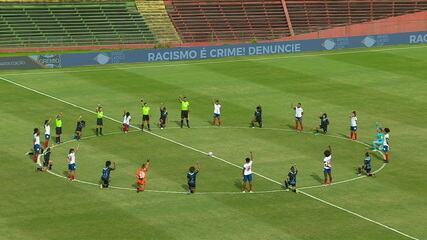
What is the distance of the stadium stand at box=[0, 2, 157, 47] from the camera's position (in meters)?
91.1

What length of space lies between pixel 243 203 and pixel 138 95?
2613cm

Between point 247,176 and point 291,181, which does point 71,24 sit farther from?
point 291,181

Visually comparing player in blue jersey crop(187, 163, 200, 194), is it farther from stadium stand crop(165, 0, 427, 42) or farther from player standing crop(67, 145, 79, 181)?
stadium stand crop(165, 0, 427, 42)

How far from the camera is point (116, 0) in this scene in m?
101

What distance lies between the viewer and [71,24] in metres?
94.9

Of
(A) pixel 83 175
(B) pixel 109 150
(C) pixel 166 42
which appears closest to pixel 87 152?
(B) pixel 109 150

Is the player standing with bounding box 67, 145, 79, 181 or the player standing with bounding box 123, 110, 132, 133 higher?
the player standing with bounding box 123, 110, 132, 133

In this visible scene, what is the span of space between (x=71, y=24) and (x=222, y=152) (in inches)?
1932

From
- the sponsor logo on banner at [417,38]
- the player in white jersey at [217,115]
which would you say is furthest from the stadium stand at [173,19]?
the player in white jersey at [217,115]

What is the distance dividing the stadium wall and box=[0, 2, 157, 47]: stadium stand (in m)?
13.6

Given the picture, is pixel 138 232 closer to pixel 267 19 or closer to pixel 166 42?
pixel 166 42

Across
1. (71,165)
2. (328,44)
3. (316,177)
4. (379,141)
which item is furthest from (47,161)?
(328,44)

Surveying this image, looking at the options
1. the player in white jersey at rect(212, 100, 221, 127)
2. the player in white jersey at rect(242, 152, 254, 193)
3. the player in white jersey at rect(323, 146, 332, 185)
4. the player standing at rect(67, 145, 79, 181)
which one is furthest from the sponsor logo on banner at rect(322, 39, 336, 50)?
the player standing at rect(67, 145, 79, 181)

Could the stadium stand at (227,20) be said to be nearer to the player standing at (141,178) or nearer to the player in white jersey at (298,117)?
the player in white jersey at (298,117)
